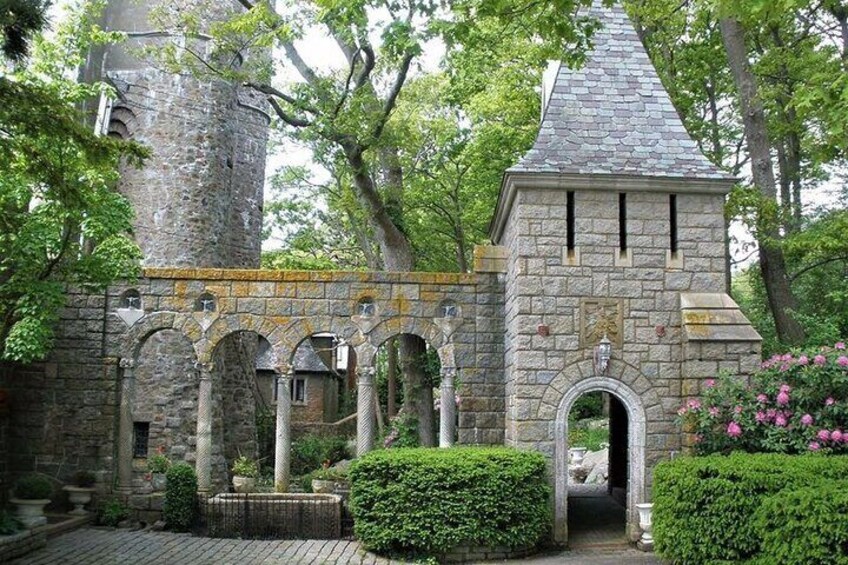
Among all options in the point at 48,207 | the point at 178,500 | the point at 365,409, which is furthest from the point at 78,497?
the point at 48,207

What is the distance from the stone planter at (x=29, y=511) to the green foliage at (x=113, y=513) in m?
1.06

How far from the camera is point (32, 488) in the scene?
1073cm

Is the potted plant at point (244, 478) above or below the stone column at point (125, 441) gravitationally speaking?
below

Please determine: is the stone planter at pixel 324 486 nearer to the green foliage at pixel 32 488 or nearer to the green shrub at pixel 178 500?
the green shrub at pixel 178 500

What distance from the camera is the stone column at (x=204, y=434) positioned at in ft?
38.9

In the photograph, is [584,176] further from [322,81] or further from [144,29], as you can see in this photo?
[144,29]

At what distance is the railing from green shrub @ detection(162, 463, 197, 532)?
32 cm

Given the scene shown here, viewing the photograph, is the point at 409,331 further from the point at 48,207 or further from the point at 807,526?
the point at 807,526

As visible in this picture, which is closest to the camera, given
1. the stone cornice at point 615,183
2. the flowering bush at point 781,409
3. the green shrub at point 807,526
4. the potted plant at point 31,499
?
the green shrub at point 807,526

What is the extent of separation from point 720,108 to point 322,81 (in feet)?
33.7

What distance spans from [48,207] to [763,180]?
11.3 meters

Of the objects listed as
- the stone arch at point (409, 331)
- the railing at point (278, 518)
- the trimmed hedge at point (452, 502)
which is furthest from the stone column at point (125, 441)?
the trimmed hedge at point (452, 502)

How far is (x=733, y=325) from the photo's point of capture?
1035 cm

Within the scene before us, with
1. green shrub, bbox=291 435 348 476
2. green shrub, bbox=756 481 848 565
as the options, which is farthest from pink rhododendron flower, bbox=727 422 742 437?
green shrub, bbox=291 435 348 476
